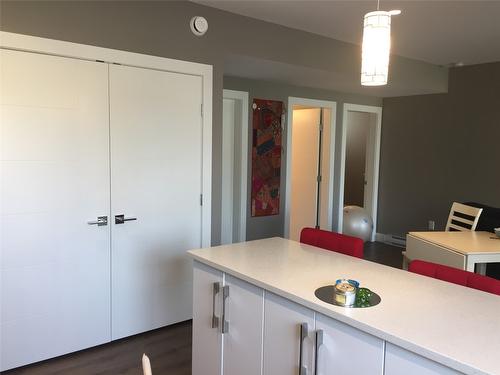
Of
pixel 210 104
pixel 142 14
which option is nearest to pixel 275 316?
pixel 210 104

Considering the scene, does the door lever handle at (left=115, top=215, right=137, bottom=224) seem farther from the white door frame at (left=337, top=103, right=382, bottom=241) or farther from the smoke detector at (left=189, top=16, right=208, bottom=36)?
the white door frame at (left=337, top=103, right=382, bottom=241)

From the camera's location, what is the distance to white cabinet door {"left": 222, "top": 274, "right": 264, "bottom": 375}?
1.94 m

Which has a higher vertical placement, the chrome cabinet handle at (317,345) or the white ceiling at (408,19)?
the white ceiling at (408,19)

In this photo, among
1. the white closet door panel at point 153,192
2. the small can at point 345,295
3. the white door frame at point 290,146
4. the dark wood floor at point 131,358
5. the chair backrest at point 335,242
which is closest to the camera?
the small can at point 345,295

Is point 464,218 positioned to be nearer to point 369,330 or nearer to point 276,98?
point 276,98

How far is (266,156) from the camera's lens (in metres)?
5.15

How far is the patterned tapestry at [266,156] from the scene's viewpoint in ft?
16.5

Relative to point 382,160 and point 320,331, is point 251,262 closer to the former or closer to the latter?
point 320,331

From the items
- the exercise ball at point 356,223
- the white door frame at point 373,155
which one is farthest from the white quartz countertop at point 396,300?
the white door frame at point 373,155

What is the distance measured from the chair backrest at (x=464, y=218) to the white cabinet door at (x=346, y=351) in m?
2.73

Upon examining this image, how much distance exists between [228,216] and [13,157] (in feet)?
9.00

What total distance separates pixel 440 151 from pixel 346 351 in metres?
5.04

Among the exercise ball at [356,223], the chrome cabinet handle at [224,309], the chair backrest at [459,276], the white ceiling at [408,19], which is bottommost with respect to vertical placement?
the exercise ball at [356,223]

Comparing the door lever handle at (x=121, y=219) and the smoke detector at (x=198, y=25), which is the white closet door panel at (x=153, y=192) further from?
the smoke detector at (x=198, y=25)
